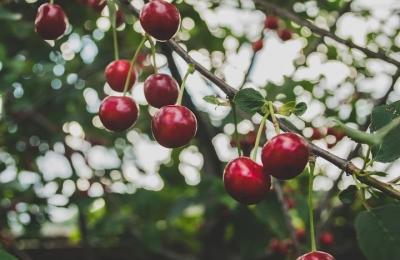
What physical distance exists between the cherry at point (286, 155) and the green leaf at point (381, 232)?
25 cm

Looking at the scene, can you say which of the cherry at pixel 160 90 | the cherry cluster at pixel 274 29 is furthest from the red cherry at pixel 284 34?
the cherry at pixel 160 90

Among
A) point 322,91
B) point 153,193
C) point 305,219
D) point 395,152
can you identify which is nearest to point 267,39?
point 322,91

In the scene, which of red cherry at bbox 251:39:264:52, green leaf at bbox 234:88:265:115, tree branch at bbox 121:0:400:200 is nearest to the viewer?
tree branch at bbox 121:0:400:200

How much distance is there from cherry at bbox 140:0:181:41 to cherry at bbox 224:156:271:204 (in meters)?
0.32

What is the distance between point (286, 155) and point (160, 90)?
0.43 meters

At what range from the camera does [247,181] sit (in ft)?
2.95

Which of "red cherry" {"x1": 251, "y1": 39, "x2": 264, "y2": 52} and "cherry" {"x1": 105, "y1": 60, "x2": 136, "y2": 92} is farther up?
"cherry" {"x1": 105, "y1": 60, "x2": 136, "y2": 92}

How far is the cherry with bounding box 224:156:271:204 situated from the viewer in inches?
35.4

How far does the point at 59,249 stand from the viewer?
3297 mm

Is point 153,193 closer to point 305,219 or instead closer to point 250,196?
point 305,219

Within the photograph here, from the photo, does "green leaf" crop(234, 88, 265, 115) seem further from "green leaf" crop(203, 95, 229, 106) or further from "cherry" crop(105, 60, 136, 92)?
"cherry" crop(105, 60, 136, 92)

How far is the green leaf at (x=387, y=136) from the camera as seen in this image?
3.14 feet

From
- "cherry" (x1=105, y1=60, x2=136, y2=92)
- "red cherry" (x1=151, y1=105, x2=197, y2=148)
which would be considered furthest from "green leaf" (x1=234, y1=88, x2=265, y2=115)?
"cherry" (x1=105, y1=60, x2=136, y2=92)

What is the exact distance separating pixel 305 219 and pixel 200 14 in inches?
57.3
